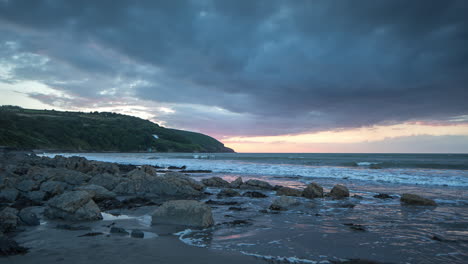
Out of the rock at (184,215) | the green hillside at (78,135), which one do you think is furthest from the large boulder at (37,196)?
the green hillside at (78,135)

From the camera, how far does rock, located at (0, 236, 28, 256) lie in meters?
4.32

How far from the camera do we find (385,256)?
4.70 m

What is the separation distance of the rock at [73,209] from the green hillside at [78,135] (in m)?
66.1

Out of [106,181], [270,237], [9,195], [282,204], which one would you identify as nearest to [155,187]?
[106,181]

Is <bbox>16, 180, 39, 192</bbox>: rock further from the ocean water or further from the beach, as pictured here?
the ocean water

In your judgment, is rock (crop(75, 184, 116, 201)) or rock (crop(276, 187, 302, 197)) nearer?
rock (crop(75, 184, 116, 201))

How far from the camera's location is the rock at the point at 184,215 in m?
6.66

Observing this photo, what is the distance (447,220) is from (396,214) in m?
1.29

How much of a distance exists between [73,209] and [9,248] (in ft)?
8.88

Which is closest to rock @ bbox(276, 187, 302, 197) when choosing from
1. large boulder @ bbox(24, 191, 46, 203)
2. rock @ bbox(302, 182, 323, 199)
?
rock @ bbox(302, 182, 323, 199)

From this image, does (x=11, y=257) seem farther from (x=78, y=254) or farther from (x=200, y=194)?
(x=200, y=194)

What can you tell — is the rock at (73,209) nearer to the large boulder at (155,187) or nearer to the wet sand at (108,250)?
the wet sand at (108,250)

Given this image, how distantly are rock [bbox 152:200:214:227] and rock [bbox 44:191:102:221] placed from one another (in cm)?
176

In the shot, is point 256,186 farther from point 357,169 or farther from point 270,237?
point 357,169
